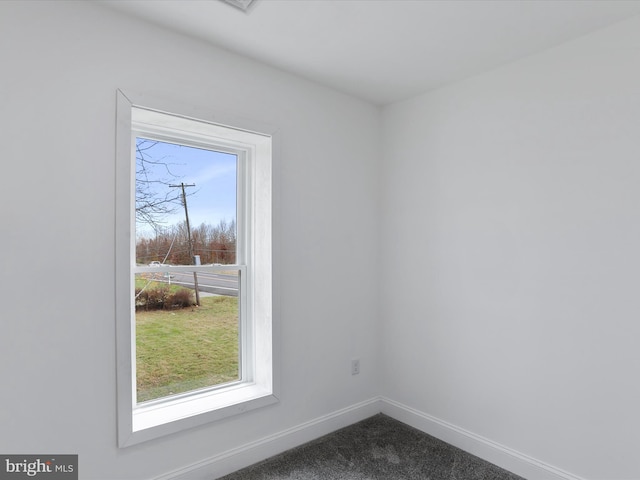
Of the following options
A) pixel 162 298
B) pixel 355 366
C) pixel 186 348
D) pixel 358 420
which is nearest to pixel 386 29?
pixel 162 298

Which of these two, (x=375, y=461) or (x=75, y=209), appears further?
(x=375, y=461)

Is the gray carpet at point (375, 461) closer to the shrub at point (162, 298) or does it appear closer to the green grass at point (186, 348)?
the green grass at point (186, 348)

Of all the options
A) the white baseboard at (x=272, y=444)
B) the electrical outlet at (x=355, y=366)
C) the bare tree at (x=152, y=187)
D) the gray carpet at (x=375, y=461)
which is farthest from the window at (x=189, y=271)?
the electrical outlet at (x=355, y=366)

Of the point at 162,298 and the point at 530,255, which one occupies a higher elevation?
the point at 530,255

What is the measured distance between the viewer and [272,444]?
90.2 inches

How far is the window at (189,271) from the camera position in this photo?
1.85m

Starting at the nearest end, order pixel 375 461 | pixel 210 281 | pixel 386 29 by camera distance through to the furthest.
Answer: pixel 386 29, pixel 375 461, pixel 210 281

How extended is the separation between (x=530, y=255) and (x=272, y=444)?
192cm

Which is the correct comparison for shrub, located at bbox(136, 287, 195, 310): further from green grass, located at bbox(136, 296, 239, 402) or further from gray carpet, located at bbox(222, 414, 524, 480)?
gray carpet, located at bbox(222, 414, 524, 480)

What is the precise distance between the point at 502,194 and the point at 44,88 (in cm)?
244

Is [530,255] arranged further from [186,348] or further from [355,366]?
[186,348]

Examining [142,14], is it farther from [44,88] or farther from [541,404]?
[541,404]

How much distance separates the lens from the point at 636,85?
1775 mm

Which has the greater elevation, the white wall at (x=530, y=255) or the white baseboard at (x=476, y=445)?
the white wall at (x=530, y=255)
